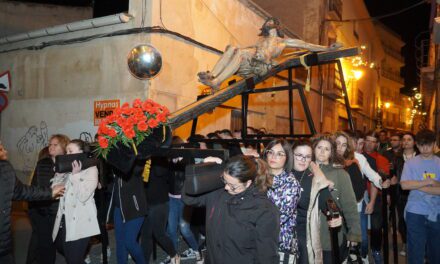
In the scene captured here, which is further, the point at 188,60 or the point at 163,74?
the point at 188,60

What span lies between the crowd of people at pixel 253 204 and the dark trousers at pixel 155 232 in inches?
0.5

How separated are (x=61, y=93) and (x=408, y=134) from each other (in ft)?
24.6

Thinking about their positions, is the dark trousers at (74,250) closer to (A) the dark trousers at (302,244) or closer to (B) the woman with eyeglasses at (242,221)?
(B) the woman with eyeglasses at (242,221)

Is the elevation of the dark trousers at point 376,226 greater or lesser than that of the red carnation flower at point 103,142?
lesser

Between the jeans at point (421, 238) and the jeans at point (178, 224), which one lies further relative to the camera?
the jeans at point (178, 224)

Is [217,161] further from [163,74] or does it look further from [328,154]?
[163,74]

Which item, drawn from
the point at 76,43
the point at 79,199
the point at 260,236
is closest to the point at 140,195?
the point at 79,199

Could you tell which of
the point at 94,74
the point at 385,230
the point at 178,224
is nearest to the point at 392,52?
the point at 94,74

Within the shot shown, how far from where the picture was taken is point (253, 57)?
5.11 m

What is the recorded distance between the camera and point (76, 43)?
8.93 metres

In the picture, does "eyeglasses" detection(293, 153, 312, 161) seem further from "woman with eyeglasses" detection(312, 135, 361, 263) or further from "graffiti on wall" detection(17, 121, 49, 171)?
"graffiti on wall" detection(17, 121, 49, 171)

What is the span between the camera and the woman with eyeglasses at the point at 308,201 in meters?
3.71

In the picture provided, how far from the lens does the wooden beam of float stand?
3600 millimetres

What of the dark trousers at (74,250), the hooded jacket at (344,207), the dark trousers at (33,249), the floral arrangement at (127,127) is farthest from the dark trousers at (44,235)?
the hooded jacket at (344,207)
